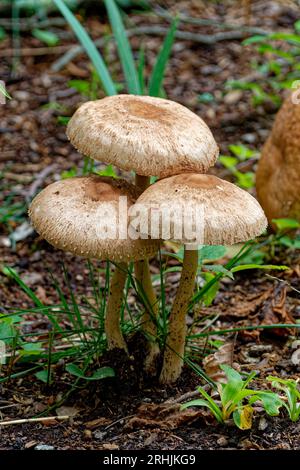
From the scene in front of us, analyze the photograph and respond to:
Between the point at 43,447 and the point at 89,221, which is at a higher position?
the point at 89,221

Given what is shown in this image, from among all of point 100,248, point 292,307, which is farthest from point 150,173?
point 292,307

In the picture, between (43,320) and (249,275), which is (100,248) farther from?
(249,275)

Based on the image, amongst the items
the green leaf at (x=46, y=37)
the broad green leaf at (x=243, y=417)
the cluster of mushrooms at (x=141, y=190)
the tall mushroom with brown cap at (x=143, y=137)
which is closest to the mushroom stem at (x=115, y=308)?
the cluster of mushrooms at (x=141, y=190)

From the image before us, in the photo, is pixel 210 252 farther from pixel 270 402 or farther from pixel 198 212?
pixel 270 402

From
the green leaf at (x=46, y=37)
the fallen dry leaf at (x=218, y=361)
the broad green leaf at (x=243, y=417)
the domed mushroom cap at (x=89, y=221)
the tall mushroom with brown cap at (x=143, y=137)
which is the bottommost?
the fallen dry leaf at (x=218, y=361)

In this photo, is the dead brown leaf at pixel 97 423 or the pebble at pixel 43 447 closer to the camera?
the pebble at pixel 43 447

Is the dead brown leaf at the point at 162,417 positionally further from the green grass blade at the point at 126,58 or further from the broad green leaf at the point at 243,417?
the green grass blade at the point at 126,58

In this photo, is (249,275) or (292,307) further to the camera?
(249,275)

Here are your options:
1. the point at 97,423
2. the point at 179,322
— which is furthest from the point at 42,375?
the point at 179,322
